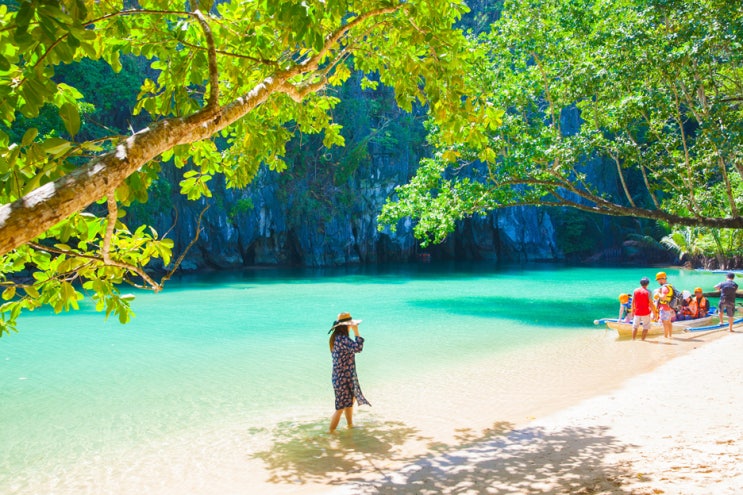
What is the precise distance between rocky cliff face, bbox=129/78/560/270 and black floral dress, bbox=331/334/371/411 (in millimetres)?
24456

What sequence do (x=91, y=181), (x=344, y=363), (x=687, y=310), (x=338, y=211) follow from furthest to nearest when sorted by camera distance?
(x=338, y=211)
(x=687, y=310)
(x=344, y=363)
(x=91, y=181)

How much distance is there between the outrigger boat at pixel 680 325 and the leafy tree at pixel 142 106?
751 cm

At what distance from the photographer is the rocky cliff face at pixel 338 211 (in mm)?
30328

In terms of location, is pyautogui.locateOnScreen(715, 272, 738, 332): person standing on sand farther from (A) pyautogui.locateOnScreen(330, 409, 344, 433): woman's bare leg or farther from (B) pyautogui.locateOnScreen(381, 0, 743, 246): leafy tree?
(A) pyautogui.locateOnScreen(330, 409, 344, 433): woman's bare leg

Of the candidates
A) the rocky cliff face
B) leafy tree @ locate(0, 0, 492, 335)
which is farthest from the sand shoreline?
the rocky cliff face

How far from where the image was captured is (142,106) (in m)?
3.83

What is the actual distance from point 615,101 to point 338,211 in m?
23.5

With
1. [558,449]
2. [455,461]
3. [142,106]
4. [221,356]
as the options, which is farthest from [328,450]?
[221,356]

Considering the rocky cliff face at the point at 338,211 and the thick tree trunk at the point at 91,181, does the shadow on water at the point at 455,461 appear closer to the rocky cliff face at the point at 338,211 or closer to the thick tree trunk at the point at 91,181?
the thick tree trunk at the point at 91,181

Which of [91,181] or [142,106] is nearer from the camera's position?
[91,181]

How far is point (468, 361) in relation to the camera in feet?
28.9

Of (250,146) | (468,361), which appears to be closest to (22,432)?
(250,146)

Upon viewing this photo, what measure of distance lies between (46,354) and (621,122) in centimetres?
1068

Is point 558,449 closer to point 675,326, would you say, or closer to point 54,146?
point 54,146
